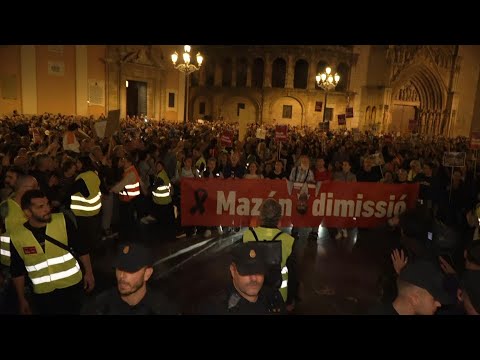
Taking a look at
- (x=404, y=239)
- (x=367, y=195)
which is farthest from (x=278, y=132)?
(x=404, y=239)

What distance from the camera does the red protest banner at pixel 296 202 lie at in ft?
27.3

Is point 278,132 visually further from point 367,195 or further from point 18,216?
point 18,216

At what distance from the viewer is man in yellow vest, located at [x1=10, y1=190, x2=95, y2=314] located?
3.72m

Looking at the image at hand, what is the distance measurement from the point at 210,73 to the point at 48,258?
143 feet

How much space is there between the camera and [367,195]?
8492 millimetres

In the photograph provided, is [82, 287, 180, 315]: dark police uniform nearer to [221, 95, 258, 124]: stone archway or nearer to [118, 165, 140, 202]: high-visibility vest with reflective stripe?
[118, 165, 140, 202]: high-visibility vest with reflective stripe

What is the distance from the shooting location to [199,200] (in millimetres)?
8367

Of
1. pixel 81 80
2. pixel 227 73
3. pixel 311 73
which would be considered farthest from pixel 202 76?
pixel 81 80

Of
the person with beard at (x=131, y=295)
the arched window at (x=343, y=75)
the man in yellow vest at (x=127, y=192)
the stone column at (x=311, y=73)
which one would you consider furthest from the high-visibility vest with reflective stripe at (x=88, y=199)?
the arched window at (x=343, y=75)

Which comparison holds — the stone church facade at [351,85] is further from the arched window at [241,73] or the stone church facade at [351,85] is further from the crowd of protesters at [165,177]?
the crowd of protesters at [165,177]

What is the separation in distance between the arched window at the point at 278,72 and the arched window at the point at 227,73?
180 inches

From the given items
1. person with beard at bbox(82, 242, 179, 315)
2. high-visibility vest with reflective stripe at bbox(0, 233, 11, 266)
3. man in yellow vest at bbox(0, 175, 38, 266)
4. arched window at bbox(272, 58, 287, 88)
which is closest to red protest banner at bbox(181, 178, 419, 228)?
man in yellow vest at bbox(0, 175, 38, 266)

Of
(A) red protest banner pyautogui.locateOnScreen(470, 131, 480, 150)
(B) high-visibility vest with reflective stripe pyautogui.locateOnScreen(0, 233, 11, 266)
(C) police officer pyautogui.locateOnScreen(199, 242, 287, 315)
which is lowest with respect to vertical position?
(B) high-visibility vest with reflective stripe pyautogui.locateOnScreen(0, 233, 11, 266)

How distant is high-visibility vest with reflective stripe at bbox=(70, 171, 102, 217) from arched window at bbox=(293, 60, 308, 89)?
4074 cm
